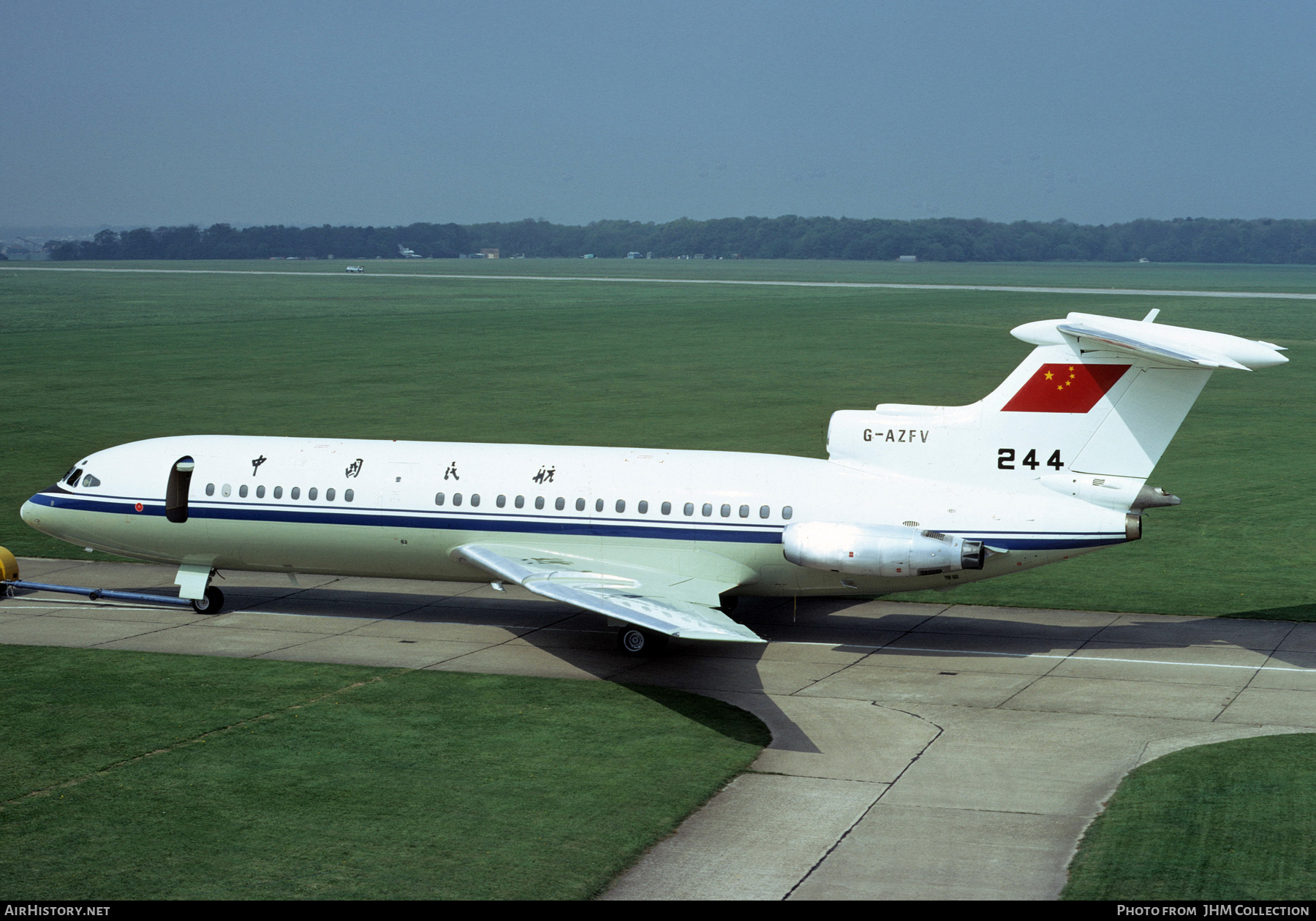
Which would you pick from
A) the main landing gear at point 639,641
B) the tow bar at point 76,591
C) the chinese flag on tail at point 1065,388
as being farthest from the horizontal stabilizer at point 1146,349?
the tow bar at point 76,591

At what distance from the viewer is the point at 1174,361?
2086cm

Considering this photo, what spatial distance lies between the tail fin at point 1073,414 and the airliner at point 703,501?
0.04 metres

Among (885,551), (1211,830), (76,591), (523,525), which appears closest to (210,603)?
(76,591)

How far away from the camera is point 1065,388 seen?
22.0 m

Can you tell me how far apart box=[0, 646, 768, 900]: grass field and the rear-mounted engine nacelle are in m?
3.34

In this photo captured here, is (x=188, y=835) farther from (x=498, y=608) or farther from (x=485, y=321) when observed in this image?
(x=485, y=321)

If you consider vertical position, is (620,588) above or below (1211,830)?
above

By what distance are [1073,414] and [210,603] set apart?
16365 mm

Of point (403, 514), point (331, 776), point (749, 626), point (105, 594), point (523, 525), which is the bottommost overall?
point (749, 626)

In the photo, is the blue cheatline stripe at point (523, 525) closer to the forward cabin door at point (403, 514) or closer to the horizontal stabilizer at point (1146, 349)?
the forward cabin door at point (403, 514)

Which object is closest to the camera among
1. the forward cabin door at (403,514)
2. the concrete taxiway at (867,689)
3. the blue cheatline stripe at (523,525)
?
the concrete taxiway at (867,689)

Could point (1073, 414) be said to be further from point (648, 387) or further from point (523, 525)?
point (648, 387)

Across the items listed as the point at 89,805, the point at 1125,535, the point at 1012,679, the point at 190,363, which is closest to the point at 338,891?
the point at 89,805

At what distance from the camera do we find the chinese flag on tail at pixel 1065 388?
21.8 m
